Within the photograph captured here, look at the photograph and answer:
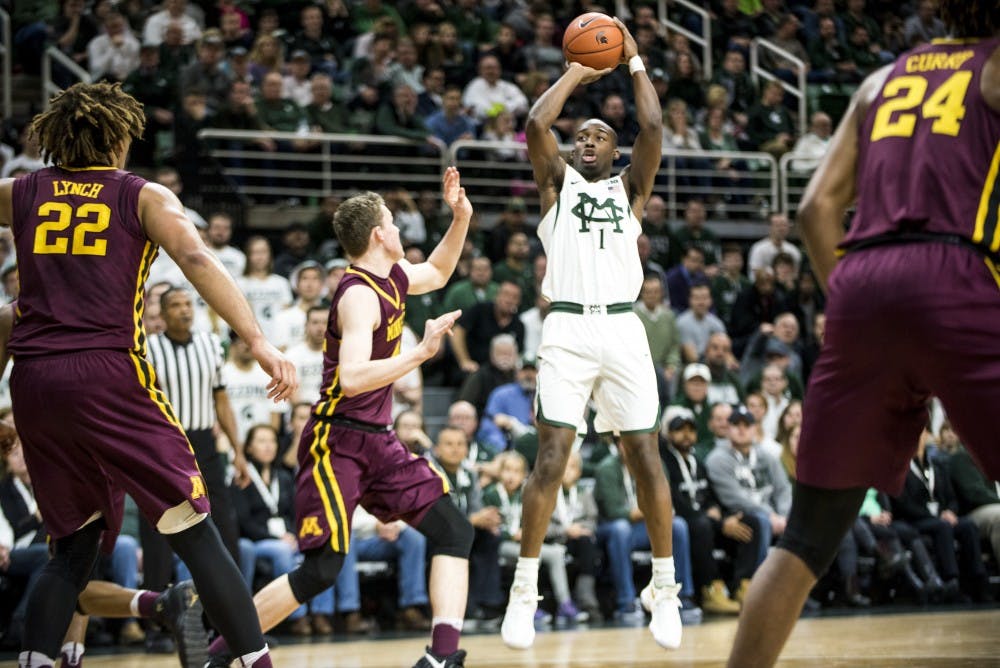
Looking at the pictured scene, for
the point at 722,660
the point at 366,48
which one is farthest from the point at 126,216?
the point at 366,48

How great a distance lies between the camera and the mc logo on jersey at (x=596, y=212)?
673cm

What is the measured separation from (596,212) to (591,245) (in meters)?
0.18

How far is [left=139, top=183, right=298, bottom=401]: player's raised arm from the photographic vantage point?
4.63 metres

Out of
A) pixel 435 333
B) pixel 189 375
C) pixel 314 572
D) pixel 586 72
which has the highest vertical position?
pixel 586 72

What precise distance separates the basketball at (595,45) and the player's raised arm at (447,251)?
100 centimetres

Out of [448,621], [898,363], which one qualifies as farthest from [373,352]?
[898,363]

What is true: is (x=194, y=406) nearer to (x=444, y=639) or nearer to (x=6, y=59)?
(x=444, y=639)

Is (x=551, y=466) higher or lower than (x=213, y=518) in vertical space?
higher

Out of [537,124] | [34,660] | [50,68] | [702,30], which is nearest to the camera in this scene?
[34,660]

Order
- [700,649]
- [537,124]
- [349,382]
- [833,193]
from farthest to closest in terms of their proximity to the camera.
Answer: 1. [700,649]
2. [537,124]
3. [349,382]
4. [833,193]

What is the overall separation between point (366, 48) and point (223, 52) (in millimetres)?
1947

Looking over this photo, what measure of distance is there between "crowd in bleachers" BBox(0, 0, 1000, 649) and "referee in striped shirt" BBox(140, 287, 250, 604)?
66 cm

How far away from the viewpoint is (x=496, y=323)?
39.2ft

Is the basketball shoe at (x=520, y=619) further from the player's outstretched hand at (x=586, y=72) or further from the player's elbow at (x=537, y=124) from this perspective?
the player's outstretched hand at (x=586, y=72)
